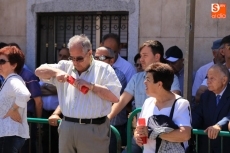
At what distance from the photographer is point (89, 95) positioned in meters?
5.39

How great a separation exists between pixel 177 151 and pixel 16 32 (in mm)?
5235

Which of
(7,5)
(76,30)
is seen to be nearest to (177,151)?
(76,30)

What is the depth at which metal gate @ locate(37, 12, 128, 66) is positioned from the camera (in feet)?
28.8

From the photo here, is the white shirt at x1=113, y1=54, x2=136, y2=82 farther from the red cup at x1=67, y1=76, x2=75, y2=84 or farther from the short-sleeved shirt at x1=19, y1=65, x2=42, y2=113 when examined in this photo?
the red cup at x1=67, y1=76, x2=75, y2=84

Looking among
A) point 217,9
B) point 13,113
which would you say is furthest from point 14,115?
point 217,9

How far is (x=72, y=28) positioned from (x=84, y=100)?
12.6 feet

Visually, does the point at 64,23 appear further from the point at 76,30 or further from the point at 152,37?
the point at 152,37

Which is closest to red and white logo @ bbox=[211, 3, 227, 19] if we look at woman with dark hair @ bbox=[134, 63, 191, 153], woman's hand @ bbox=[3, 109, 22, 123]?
woman with dark hair @ bbox=[134, 63, 191, 153]

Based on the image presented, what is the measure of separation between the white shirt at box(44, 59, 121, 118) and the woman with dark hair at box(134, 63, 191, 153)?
62 centimetres

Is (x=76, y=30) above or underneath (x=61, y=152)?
above

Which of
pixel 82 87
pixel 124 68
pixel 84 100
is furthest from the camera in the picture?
pixel 124 68

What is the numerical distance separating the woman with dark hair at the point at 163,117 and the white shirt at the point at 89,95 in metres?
0.62

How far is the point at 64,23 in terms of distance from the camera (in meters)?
9.09

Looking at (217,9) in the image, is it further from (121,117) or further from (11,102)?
(11,102)
